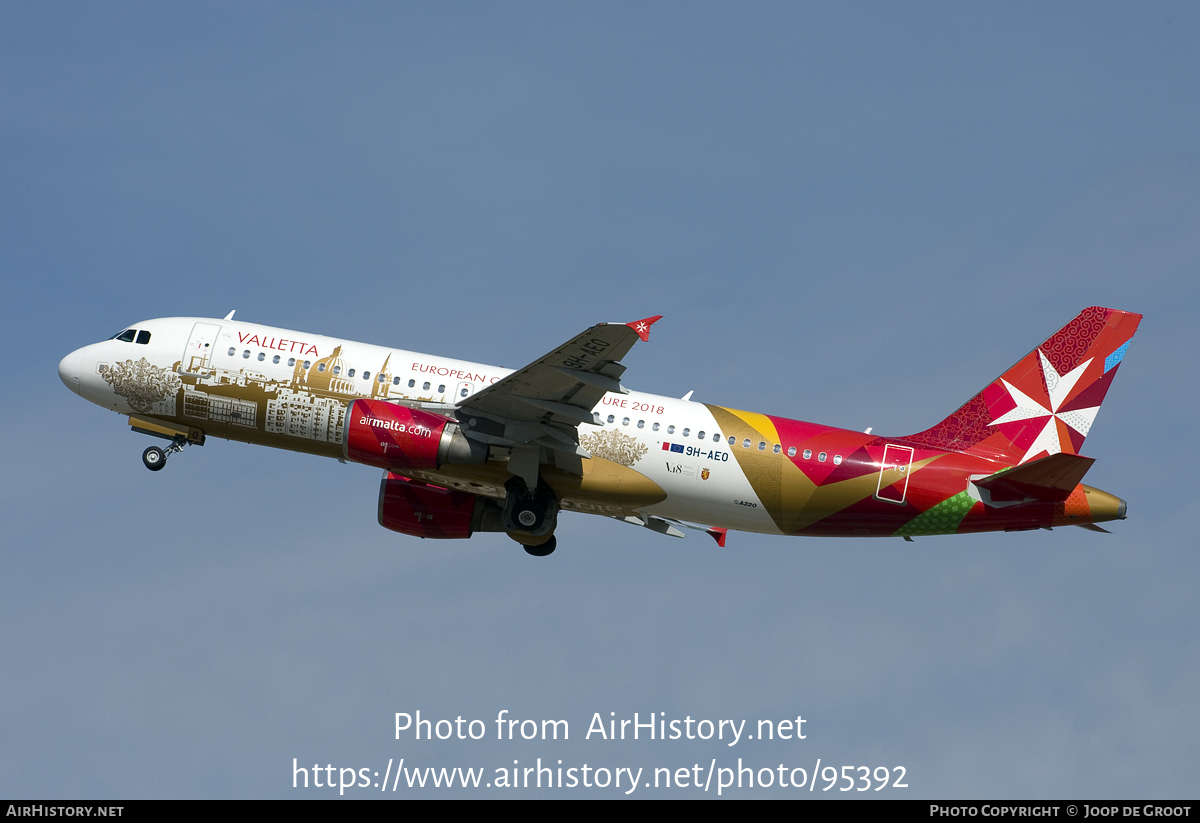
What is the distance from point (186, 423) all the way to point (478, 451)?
9.60 metres

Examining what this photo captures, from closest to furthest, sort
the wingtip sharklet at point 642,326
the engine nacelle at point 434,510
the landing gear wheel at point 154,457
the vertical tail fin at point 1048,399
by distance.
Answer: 1. the wingtip sharklet at point 642,326
2. the landing gear wheel at point 154,457
3. the vertical tail fin at point 1048,399
4. the engine nacelle at point 434,510

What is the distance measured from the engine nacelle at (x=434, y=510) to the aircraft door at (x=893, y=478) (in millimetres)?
12902

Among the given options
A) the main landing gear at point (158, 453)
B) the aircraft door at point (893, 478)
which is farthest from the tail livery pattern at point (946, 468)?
the main landing gear at point (158, 453)

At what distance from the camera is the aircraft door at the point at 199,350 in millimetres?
38812

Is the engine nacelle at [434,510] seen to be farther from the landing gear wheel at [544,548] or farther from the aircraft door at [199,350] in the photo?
the aircraft door at [199,350]

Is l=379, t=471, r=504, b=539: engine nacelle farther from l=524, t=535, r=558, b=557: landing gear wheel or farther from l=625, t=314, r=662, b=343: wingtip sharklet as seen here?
l=625, t=314, r=662, b=343: wingtip sharklet

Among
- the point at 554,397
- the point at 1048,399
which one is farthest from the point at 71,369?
the point at 1048,399

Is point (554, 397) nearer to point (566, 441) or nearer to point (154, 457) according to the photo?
point (566, 441)

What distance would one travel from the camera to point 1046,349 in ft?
136

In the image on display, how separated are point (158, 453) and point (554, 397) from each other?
532 inches

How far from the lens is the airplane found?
121 ft

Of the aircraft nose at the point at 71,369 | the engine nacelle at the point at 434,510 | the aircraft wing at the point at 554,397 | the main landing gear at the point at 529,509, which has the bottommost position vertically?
the main landing gear at the point at 529,509

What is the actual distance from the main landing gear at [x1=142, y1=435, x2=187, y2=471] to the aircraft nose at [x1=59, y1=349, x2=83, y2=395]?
322 cm

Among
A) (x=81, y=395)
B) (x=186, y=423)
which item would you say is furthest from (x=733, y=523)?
(x=81, y=395)
